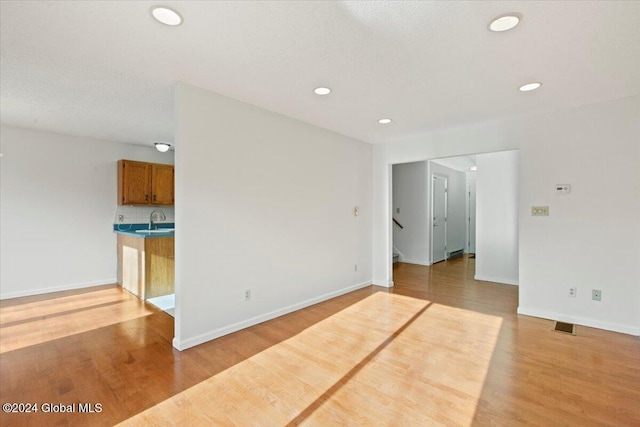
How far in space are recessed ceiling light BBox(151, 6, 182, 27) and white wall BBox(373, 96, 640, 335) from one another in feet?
12.3

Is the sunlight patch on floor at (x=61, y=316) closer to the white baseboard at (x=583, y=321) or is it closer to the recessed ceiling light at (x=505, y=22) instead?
the recessed ceiling light at (x=505, y=22)

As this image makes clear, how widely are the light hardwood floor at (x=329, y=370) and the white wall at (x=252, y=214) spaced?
38cm

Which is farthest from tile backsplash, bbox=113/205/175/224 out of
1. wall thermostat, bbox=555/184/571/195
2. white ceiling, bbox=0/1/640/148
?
wall thermostat, bbox=555/184/571/195

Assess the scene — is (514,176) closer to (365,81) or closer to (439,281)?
(439,281)

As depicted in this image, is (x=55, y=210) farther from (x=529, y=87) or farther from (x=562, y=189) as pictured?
(x=562, y=189)

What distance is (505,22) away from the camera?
183cm

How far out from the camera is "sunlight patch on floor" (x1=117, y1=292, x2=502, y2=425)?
73.9 inches

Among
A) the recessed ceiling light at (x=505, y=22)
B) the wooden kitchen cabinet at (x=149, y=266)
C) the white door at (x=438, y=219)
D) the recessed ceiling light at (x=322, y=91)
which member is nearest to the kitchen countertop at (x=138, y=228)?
the wooden kitchen cabinet at (x=149, y=266)

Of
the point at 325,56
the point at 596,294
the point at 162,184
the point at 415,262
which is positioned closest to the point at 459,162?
the point at 415,262

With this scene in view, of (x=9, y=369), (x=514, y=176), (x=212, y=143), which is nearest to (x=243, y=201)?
(x=212, y=143)

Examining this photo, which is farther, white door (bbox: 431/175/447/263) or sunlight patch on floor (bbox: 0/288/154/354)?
white door (bbox: 431/175/447/263)

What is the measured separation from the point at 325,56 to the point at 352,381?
8.23 feet

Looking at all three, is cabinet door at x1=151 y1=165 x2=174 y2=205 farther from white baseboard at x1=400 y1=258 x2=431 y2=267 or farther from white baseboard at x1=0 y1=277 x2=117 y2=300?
white baseboard at x1=400 y1=258 x2=431 y2=267

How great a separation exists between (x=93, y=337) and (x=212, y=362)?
4.92 ft
